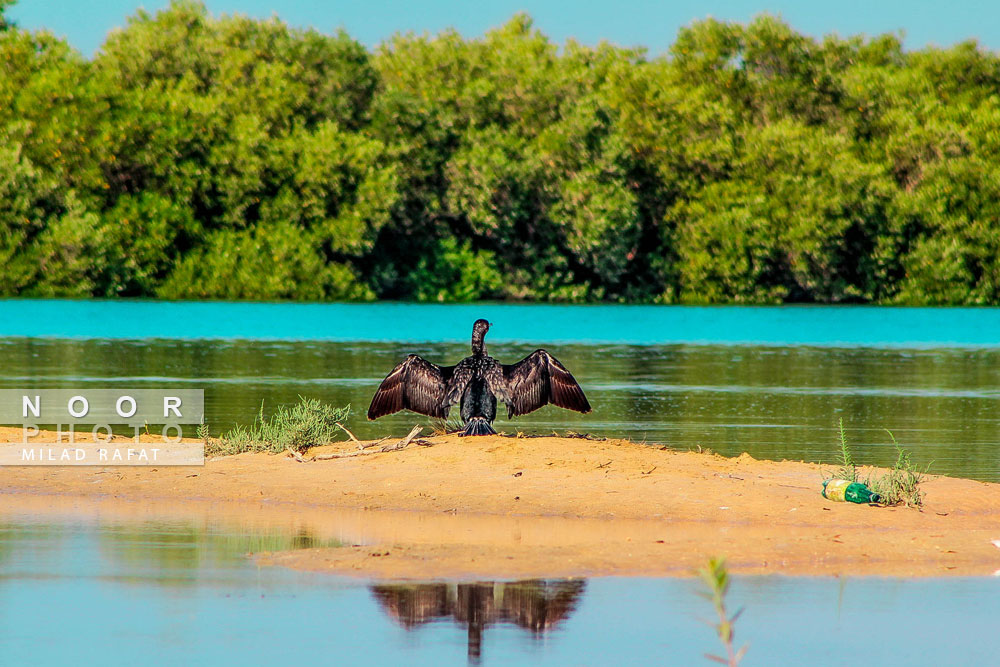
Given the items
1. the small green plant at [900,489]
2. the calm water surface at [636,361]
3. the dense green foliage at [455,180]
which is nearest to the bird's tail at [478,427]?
the calm water surface at [636,361]

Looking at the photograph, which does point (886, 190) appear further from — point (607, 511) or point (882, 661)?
point (882, 661)

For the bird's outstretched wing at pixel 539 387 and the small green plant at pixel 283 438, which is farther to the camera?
the small green plant at pixel 283 438

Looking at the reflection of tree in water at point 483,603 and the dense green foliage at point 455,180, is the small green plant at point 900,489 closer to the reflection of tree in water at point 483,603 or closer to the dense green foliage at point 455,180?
the reflection of tree in water at point 483,603

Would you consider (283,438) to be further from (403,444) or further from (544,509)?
(544,509)

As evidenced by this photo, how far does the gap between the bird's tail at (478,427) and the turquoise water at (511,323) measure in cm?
2552

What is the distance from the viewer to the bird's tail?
15352 millimetres

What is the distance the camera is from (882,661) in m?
7.80

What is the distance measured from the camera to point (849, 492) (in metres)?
12.2

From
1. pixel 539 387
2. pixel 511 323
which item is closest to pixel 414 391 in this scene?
pixel 539 387

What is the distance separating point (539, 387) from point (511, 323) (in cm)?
3040

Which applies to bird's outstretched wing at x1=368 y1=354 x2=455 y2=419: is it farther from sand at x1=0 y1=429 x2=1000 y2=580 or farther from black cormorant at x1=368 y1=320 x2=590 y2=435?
sand at x1=0 y1=429 x2=1000 y2=580

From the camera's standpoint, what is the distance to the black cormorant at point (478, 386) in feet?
49.4

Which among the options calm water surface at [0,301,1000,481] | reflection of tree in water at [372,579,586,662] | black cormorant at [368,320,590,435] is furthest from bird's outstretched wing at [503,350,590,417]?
reflection of tree in water at [372,579,586,662]

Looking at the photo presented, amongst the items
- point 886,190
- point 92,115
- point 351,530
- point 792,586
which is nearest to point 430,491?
point 351,530
